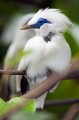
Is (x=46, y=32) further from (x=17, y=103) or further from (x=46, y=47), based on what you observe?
(x=17, y=103)

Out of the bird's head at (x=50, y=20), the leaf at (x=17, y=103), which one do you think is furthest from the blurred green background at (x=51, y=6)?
the leaf at (x=17, y=103)

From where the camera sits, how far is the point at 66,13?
1161 millimetres

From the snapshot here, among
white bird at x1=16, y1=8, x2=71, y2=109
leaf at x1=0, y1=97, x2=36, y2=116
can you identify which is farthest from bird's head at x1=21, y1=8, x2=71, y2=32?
leaf at x1=0, y1=97, x2=36, y2=116

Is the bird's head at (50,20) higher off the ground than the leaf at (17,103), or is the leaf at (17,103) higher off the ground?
the leaf at (17,103)

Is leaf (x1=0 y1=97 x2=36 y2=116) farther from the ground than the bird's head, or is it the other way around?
leaf (x1=0 y1=97 x2=36 y2=116)

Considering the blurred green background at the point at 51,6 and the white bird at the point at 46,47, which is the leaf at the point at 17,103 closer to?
the blurred green background at the point at 51,6

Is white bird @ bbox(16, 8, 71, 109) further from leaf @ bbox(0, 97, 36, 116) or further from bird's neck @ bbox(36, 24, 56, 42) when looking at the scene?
leaf @ bbox(0, 97, 36, 116)

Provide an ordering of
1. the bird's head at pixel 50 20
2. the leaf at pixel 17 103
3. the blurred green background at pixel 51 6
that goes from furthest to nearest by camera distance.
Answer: the bird's head at pixel 50 20
the blurred green background at pixel 51 6
the leaf at pixel 17 103

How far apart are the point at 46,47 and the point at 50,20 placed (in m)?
0.17

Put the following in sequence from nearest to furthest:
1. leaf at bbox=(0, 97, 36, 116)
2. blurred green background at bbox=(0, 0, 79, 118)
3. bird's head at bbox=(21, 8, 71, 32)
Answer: leaf at bbox=(0, 97, 36, 116)
blurred green background at bbox=(0, 0, 79, 118)
bird's head at bbox=(21, 8, 71, 32)

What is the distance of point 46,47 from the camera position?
1153mm

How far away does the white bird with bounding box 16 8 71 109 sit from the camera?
1087 mm

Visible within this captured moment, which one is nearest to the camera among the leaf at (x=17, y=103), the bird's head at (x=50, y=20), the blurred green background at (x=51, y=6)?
the leaf at (x=17, y=103)

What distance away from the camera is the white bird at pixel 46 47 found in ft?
3.57
